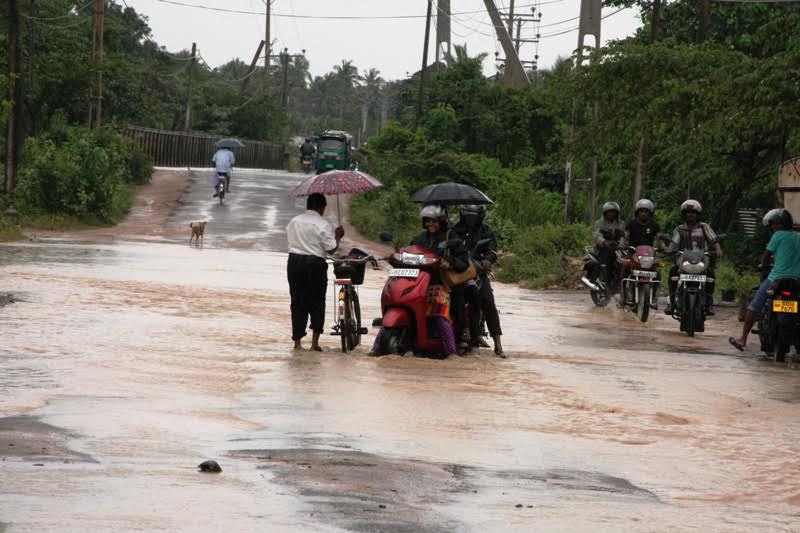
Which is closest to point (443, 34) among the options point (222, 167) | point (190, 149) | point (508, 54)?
point (508, 54)

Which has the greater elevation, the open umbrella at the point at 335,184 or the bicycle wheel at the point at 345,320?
the open umbrella at the point at 335,184

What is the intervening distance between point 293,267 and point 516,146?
48.1 metres

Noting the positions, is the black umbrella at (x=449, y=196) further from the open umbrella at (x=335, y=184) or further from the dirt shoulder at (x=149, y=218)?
the dirt shoulder at (x=149, y=218)

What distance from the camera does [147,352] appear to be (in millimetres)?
13602

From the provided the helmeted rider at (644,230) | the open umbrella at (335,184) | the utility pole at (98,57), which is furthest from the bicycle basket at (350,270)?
the utility pole at (98,57)

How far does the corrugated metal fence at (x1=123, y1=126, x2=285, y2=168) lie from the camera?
6041cm

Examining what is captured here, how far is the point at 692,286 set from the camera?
17719mm

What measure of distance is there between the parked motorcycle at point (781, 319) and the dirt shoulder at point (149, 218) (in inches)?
825

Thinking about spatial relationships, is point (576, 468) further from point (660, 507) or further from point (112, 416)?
point (112, 416)

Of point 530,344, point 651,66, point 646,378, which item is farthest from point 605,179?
point 646,378

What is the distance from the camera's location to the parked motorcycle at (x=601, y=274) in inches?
826

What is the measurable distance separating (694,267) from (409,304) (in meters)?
5.56

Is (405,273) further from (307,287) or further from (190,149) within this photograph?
(190,149)

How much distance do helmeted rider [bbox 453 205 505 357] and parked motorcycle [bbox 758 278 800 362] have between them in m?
2.95
